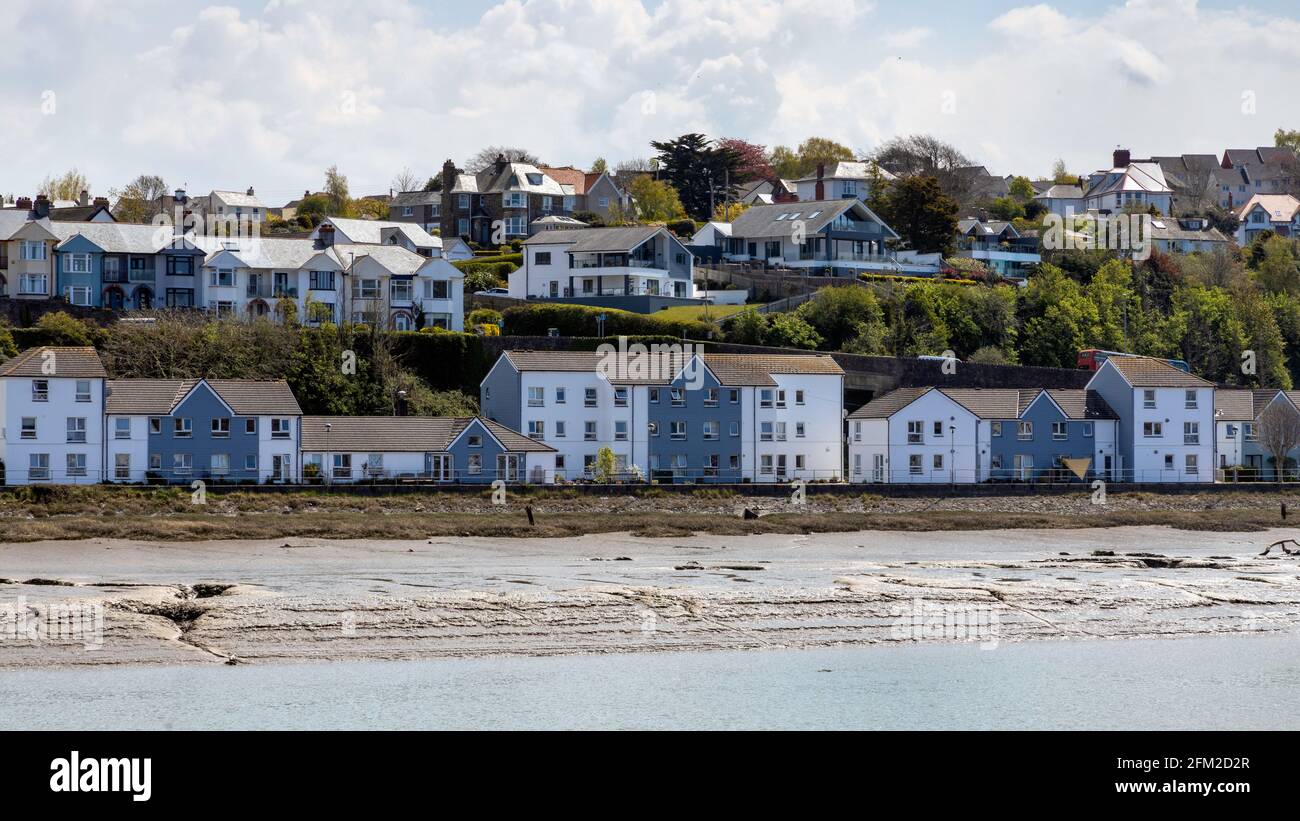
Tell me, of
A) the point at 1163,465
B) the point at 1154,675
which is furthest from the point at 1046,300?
the point at 1154,675

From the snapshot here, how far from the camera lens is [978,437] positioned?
69.1 metres

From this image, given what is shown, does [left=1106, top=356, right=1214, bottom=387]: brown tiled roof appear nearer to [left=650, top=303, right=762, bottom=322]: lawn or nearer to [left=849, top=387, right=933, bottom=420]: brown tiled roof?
[left=849, top=387, right=933, bottom=420]: brown tiled roof

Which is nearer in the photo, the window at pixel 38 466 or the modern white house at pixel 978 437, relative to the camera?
the window at pixel 38 466

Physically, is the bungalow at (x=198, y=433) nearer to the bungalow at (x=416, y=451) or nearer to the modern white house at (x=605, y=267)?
the bungalow at (x=416, y=451)

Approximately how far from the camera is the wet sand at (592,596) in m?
30.7

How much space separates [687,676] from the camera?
2955 cm

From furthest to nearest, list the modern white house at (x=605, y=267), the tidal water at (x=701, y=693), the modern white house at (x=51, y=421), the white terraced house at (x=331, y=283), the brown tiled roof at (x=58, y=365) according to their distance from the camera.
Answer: the modern white house at (x=605, y=267), the white terraced house at (x=331, y=283), the brown tiled roof at (x=58, y=365), the modern white house at (x=51, y=421), the tidal water at (x=701, y=693)

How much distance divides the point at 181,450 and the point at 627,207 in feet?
222

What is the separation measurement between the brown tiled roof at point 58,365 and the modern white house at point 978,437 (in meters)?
32.0

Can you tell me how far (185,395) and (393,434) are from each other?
26.6ft

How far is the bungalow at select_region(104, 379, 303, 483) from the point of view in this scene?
60128 millimetres

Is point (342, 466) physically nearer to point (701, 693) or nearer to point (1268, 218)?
point (701, 693)

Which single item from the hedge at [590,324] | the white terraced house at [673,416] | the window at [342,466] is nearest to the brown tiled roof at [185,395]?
the window at [342,466]
